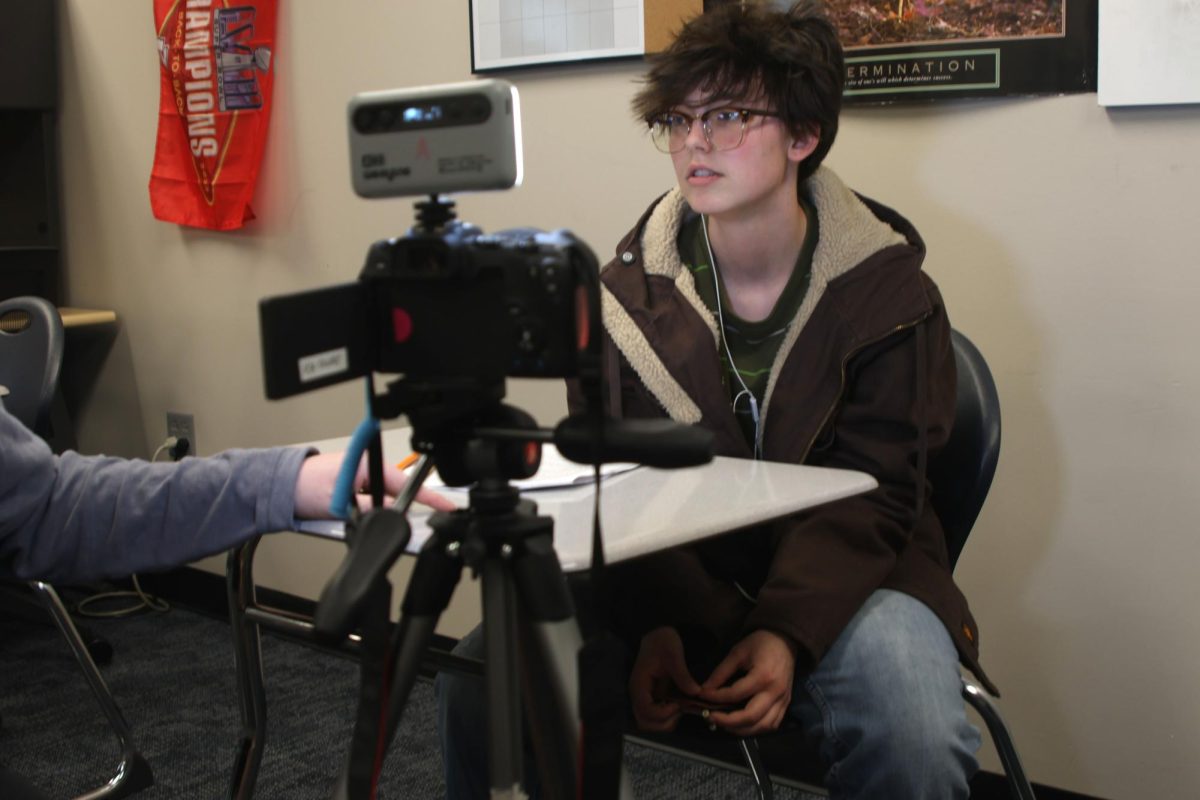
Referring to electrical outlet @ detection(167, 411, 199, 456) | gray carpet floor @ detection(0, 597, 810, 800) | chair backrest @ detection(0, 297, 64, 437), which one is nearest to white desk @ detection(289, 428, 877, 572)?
gray carpet floor @ detection(0, 597, 810, 800)

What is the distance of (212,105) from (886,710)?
7.51 feet

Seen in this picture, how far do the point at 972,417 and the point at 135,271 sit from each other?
2.46m

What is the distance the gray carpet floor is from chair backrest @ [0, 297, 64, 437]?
60 centimetres

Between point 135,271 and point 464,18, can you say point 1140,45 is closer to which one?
point 464,18

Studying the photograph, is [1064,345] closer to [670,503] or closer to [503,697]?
[670,503]

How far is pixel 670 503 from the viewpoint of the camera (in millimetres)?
1316

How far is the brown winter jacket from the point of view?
1489 millimetres

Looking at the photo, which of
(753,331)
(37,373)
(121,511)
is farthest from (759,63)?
(37,373)

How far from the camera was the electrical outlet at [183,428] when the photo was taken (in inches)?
132

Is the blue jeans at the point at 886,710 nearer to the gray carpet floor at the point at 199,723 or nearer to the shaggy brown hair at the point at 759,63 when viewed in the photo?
the shaggy brown hair at the point at 759,63

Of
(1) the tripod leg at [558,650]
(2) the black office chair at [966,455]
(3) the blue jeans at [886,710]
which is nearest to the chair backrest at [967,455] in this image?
(2) the black office chair at [966,455]

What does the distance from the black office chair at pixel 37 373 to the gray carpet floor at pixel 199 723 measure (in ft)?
0.22

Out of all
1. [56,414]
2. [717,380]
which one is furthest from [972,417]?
[56,414]

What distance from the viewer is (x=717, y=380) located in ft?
5.30
